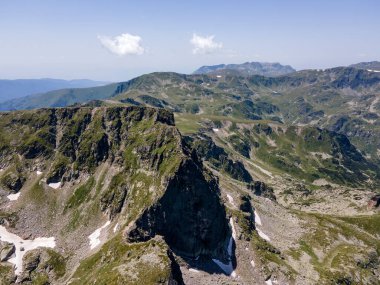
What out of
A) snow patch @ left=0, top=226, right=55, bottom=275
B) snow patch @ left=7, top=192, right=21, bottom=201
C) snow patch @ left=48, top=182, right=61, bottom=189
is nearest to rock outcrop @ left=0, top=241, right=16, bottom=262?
snow patch @ left=0, top=226, right=55, bottom=275

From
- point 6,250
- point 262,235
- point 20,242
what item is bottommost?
point 262,235

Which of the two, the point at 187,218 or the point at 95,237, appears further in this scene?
the point at 95,237

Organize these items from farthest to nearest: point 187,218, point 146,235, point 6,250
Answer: point 187,218 < point 6,250 < point 146,235

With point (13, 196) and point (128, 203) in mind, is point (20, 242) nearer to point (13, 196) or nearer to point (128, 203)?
point (13, 196)

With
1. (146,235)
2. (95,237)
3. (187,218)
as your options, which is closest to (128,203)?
(95,237)

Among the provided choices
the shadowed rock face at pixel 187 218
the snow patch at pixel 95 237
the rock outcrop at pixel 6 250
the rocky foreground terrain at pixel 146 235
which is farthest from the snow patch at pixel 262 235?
the rock outcrop at pixel 6 250

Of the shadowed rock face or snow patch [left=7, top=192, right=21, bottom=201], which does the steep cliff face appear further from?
snow patch [left=7, top=192, right=21, bottom=201]
